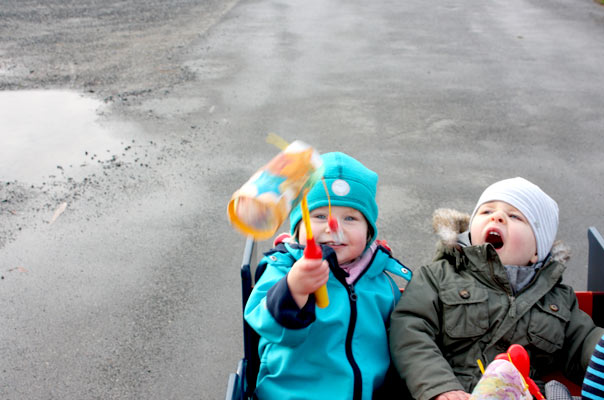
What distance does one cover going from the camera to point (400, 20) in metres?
11.6

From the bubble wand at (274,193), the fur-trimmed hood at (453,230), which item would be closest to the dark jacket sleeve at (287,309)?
the bubble wand at (274,193)

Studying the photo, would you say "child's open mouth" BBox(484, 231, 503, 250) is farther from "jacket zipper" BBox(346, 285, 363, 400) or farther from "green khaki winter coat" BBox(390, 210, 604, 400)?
"jacket zipper" BBox(346, 285, 363, 400)

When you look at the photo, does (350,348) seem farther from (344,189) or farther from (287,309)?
(344,189)

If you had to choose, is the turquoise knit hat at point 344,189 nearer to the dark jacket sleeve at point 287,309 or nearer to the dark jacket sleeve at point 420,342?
the dark jacket sleeve at point 420,342

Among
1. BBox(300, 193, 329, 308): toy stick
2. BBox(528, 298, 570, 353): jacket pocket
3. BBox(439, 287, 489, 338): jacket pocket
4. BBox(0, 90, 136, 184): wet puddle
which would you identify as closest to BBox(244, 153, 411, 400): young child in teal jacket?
BBox(300, 193, 329, 308): toy stick

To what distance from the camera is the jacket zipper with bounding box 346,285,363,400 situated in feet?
6.67

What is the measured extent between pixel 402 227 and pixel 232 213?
126 inches

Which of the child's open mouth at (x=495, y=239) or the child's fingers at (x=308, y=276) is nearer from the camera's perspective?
the child's fingers at (x=308, y=276)

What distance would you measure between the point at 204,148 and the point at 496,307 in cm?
415

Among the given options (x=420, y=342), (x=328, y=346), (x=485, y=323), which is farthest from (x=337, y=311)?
(x=485, y=323)

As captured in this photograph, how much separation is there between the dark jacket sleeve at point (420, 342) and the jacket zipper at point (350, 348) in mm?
177

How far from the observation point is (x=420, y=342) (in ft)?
6.98

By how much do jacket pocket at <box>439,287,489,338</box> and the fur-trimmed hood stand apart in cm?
22

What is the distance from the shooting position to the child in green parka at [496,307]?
2146 mm
